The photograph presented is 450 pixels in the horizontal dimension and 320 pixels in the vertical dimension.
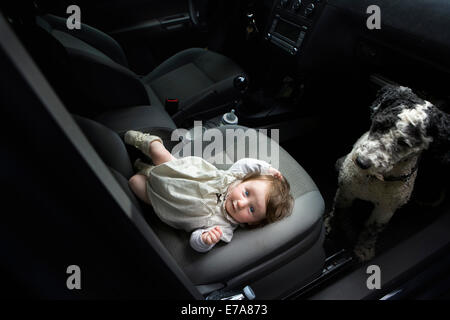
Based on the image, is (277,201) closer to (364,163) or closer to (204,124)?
(364,163)

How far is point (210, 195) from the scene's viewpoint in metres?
1.05

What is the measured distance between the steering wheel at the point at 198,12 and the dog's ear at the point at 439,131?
1.67 meters

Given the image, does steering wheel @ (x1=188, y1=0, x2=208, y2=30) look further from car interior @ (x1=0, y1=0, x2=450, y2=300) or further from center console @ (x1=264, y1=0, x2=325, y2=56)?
center console @ (x1=264, y1=0, x2=325, y2=56)

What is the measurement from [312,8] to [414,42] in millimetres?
613

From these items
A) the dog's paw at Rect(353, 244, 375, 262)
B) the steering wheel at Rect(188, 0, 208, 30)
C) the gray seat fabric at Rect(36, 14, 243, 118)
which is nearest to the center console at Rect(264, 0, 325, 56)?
the gray seat fabric at Rect(36, 14, 243, 118)

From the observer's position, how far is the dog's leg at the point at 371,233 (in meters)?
1.33

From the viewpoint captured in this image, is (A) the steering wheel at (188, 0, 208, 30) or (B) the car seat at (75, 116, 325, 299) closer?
(B) the car seat at (75, 116, 325, 299)

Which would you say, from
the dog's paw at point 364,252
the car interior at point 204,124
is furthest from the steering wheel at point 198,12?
the dog's paw at point 364,252

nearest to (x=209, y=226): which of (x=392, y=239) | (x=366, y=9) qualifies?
(x=392, y=239)

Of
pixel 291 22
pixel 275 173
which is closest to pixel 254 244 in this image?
pixel 275 173

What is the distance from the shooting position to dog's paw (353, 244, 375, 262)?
4.47 ft

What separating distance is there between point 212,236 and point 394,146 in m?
0.75

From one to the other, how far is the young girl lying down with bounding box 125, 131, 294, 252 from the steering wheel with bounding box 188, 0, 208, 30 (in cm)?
140
